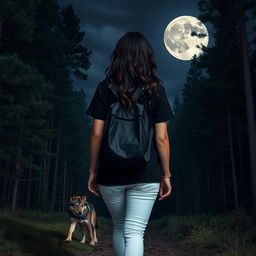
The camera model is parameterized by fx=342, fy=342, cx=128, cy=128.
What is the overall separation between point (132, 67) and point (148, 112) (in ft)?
1.74

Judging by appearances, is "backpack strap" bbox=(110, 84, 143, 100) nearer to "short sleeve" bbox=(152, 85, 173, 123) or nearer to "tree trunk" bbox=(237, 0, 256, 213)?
"short sleeve" bbox=(152, 85, 173, 123)

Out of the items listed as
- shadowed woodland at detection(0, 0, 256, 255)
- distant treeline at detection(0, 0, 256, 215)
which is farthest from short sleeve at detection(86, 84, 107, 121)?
distant treeline at detection(0, 0, 256, 215)

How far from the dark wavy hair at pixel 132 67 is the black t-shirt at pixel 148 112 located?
10 centimetres

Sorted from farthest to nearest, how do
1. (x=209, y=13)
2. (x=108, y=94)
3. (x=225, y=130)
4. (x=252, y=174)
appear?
(x=225, y=130)
(x=209, y=13)
(x=252, y=174)
(x=108, y=94)

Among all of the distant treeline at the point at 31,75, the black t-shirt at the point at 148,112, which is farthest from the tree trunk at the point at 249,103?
the black t-shirt at the point at 148,112

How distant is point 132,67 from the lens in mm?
3771

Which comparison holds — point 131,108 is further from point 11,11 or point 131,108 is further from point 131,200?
point 11,11

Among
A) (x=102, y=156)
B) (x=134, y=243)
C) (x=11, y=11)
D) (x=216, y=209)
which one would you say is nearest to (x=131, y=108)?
(x=102, y=156)

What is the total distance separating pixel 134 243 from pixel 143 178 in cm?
72

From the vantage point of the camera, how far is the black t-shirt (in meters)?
3.56

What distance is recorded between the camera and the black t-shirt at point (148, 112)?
11.7ft

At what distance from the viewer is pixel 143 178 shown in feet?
11.6

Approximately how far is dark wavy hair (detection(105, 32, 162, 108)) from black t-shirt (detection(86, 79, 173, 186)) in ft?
0.32

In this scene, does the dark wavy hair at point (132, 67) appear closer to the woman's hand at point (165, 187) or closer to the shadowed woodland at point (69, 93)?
the woman's hand at point (165, 187)
